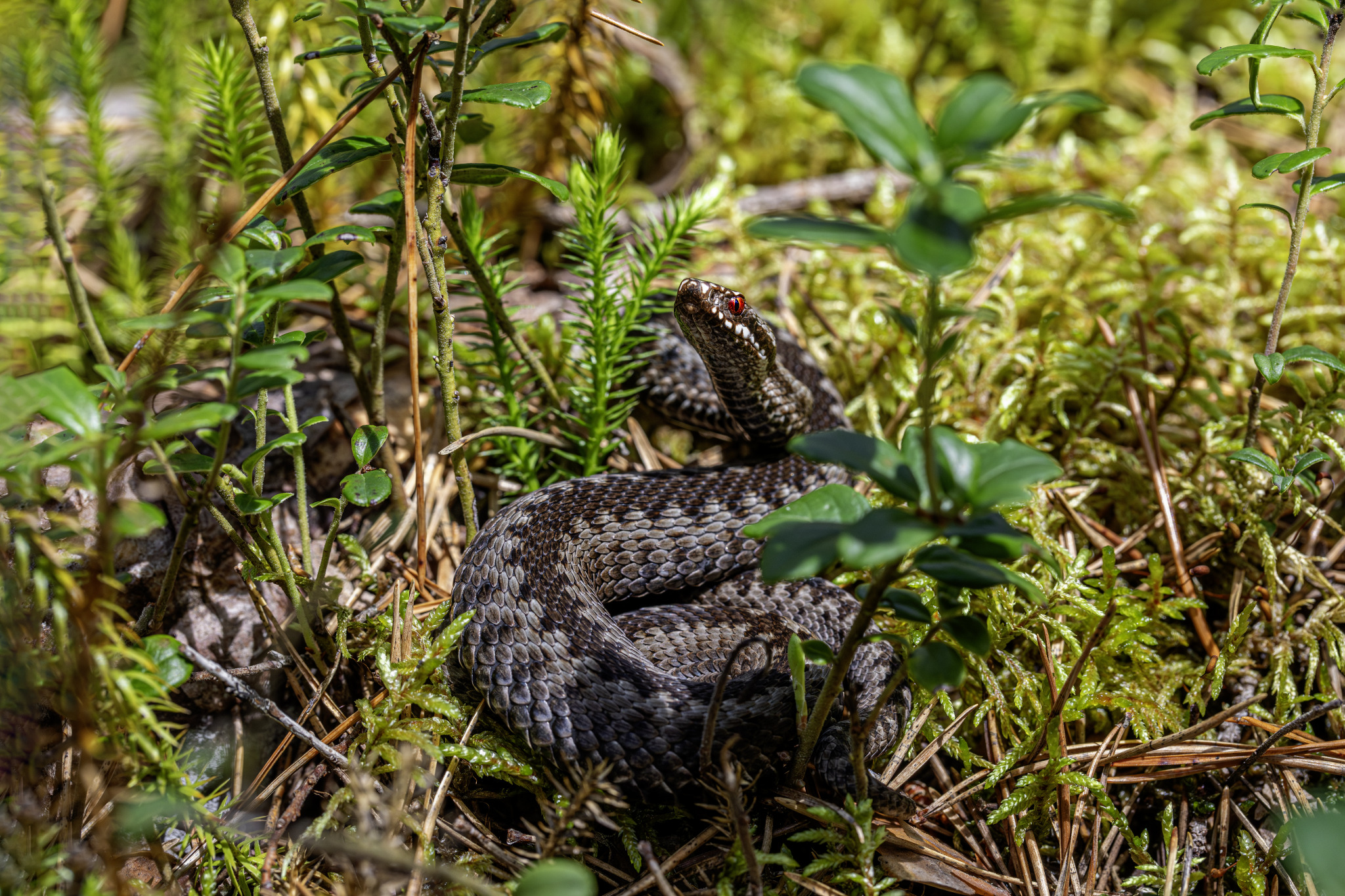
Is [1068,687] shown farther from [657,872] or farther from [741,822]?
[657,872]

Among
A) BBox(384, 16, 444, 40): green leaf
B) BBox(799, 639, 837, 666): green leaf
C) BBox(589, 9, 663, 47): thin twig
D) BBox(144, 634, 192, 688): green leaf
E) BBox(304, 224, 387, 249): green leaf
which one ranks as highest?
BBox(589, 9, 663, 47): thin twig

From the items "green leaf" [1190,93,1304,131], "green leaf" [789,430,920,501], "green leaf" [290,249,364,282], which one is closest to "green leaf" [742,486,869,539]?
"green leaf" [789,430,920,501]

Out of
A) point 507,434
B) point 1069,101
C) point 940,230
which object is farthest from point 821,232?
point 507,434

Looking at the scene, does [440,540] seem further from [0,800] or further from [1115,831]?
[1115,831]

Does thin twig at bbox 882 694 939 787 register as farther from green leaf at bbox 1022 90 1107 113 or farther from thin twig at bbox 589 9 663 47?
thin twig at bbox 589 9 663 47

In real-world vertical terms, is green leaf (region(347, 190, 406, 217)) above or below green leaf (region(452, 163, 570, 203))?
below

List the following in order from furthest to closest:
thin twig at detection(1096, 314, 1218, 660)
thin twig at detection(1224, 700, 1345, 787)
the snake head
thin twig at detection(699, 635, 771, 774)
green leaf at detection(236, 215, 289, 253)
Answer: the snake head
thin twig at detection(1096, 314, 1218, 660)
thin twig at detection(1224, 700, 1345, 787)
green leaf at detection(236, 215, 289, 253)
thin twig at detection(699, 635, 771, 774)

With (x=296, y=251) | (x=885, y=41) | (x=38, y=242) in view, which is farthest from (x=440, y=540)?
(x=885, y=41)
